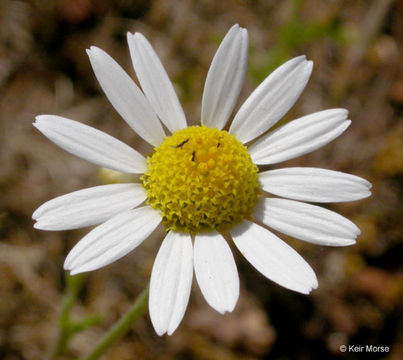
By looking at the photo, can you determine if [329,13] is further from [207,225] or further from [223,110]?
[207,225]

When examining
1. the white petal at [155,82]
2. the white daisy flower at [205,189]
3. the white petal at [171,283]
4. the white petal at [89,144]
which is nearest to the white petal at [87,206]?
the white daisy flower at [205,189]

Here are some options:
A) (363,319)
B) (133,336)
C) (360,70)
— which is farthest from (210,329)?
(360,70)

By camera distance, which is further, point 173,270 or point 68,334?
point 68,334

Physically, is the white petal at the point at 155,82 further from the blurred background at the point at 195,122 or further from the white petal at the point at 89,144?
the blurred background at the point at 195,122

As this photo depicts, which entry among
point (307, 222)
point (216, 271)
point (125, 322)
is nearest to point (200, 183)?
point (216, 271)

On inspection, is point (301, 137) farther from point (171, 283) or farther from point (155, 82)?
point (171, 283)

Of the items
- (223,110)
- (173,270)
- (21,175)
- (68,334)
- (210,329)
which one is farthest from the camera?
(21,175)
